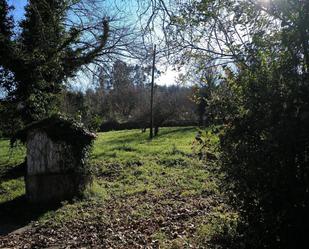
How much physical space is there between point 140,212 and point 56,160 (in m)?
3.29

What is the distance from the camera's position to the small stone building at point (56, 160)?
11.6 meters

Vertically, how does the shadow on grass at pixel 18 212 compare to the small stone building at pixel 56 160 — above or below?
below

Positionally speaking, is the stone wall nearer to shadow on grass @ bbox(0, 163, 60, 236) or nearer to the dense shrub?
shadow on grass @ bbox(0, 163, 60, 236)

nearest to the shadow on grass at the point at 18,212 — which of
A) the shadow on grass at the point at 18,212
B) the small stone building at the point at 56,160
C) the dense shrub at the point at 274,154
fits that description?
the shadow on grass at the point at 18,212

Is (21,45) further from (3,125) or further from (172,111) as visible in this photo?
(172,111)

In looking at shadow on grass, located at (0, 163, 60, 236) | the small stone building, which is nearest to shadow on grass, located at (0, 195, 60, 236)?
shadow on grass, located at (0, 163, 60, 236)

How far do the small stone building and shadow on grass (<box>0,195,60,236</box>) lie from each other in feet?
0.97

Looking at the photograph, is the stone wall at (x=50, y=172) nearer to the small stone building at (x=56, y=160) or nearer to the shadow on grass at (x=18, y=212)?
the small stone building at (x=56, y=160)

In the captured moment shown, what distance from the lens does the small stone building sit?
38.0 feet

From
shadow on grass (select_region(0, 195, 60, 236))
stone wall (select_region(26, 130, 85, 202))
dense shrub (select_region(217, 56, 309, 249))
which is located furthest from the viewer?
stone wall (select_region(26, 130, 85, 202))

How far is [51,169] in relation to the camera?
460 inches

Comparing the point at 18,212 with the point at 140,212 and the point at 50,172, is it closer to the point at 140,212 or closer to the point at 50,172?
the point at 50,172

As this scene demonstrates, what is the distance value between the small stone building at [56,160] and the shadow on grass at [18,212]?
0.97 feet

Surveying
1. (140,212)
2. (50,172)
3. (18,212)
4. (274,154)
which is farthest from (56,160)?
(274,154)
